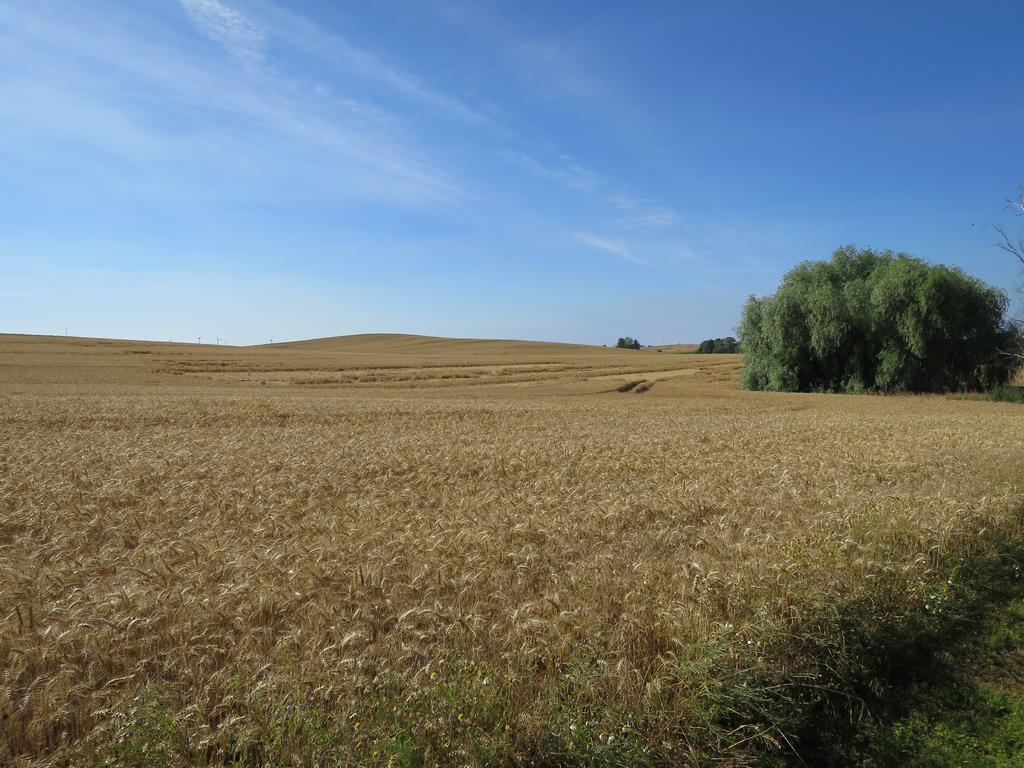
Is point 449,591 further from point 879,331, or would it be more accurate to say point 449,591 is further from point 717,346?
point 717,346

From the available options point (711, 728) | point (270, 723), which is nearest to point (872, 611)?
point (711, 728)

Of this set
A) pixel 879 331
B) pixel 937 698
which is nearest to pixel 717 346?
pixel 879 331

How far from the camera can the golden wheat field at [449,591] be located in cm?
330

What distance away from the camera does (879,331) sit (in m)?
39.8

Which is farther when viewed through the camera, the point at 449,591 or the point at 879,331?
the point at 879,331

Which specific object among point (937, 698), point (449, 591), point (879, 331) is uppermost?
point (879, 331)

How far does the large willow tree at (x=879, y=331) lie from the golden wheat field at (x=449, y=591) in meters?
30.4

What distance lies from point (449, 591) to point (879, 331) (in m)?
43.3

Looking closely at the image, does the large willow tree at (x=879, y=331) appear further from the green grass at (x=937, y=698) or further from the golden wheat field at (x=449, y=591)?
the green grass at (x=937, y=698)

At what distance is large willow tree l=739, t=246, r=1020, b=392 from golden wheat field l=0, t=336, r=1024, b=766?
30.4m

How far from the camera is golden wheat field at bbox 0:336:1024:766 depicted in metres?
3.30

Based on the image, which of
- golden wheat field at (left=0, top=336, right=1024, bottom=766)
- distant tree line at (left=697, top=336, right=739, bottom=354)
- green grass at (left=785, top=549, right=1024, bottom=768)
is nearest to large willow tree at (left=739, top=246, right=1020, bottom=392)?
golden wheat field at (left=0, top=336, right=1024, bottom=766)

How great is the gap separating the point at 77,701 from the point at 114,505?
5478mm

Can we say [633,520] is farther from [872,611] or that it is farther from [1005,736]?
[1005,736]
